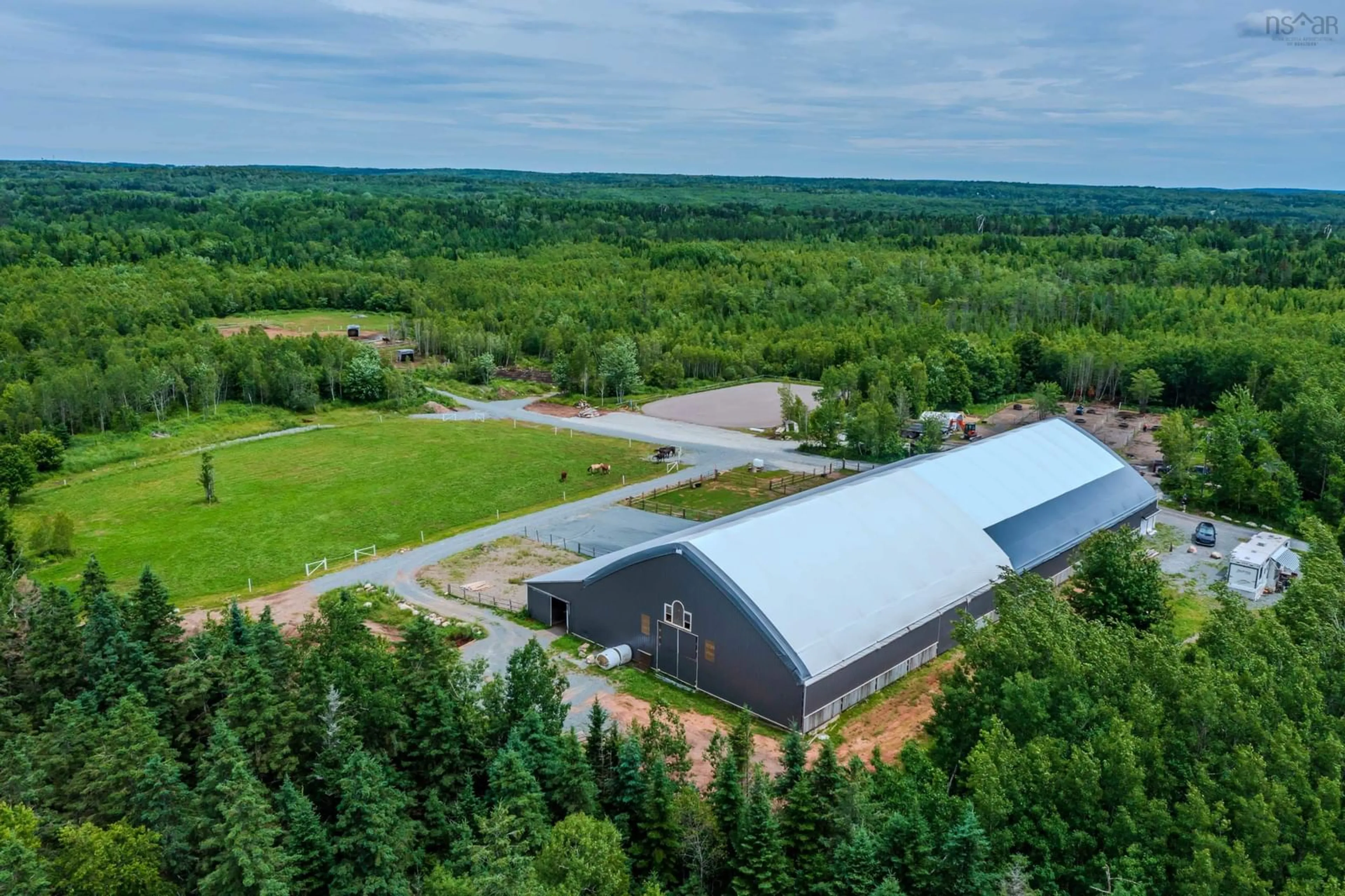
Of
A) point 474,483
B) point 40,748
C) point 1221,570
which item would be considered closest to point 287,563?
point 474,483

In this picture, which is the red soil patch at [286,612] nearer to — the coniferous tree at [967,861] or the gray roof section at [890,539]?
the gray roof section at [890,539]

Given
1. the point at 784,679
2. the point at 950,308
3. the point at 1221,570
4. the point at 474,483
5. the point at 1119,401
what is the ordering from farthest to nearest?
the point at 950,308
the point at 1119,401
the point at 474,483
the point at 1221,570
the point at 784,679

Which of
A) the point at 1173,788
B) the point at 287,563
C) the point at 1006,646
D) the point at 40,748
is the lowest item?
the point at 287,563

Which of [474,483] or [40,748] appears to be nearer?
[40,748]

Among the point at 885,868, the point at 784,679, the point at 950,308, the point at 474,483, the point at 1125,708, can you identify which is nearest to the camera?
the point at 885,868

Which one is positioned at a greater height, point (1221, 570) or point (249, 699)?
point (249, 699)

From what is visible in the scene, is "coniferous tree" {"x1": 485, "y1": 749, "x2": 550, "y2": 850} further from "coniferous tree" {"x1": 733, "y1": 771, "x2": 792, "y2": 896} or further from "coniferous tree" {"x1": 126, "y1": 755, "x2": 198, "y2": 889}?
"coniferous tree" {"x1": 126, "y1": 755, "x2": 198, "y2": 889}

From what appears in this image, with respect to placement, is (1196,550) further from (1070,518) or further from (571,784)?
(571,784)

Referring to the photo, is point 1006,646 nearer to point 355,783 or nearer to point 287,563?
point 355,783
